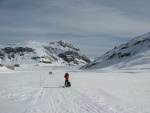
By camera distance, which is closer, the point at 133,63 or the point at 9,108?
the point at 9,108

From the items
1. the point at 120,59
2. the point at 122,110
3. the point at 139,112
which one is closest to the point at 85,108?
the point at 122,110

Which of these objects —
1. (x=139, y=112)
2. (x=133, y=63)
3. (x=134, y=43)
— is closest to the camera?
(x=139, y=112)

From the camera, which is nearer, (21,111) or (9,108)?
(21,111)

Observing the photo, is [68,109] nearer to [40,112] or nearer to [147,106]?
[40,112]

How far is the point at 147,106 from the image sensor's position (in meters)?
14.2

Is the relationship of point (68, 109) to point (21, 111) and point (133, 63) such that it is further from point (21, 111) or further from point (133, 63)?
point (133, 63)

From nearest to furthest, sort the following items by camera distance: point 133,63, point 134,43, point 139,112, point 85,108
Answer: point 139,112 < point 85,108 < point 133,63 < point 134,43

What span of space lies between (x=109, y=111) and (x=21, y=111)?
13.6 ft

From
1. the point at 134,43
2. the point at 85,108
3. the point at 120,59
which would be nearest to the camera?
the point at 85,108

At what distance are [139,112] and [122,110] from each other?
878 millimetres

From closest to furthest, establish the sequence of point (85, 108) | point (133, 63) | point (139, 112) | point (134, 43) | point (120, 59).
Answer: point (139, 112) < point (85, 108) < point (133, 63) < point (120, 59) < point (134, 43)

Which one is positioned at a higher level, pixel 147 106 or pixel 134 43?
pixel 134 43

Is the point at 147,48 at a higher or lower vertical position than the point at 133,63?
higher

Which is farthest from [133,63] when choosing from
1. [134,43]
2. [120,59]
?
[134,43]
